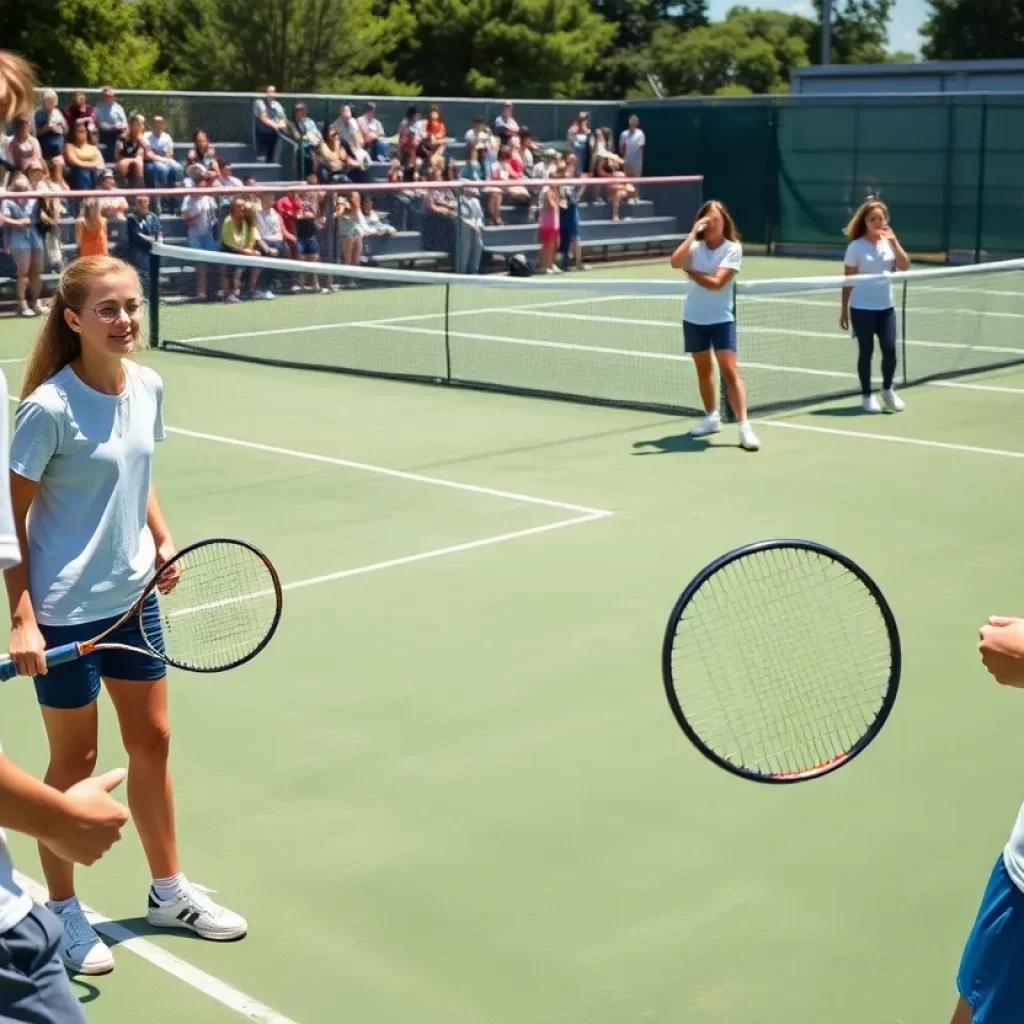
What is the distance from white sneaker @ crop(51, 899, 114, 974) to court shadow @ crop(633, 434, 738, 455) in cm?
797

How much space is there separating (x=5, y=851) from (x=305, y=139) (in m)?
25.6

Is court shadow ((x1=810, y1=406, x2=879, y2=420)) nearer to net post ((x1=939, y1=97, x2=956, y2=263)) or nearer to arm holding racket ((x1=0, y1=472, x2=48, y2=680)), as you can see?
arm holding racket ((x1=0, y1=472, x2=48, y2=680))

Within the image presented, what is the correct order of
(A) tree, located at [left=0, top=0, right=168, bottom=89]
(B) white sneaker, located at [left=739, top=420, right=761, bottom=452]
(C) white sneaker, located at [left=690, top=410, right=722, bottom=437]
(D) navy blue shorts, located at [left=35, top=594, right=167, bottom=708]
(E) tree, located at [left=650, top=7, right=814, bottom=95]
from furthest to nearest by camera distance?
(E) tree, located at [left=650, top=7, right=814, bottom=95] → (A) tree, located at [left=0, top=0, right=168, bottom=89] → (C) white sneaker, located at [left=690, top=410, right=722, bottom=437] → (B) white sneaker, located at [left=739, top=420, right=761, bottom=452] → (D) navy blue shorts, located at [left=35, top=594, right=167, bottom=708]

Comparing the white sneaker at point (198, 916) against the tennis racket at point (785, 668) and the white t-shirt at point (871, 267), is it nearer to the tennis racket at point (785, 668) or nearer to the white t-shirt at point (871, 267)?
the tennis racket at point (785, 668)

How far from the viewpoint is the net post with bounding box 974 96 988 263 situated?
1144 inches

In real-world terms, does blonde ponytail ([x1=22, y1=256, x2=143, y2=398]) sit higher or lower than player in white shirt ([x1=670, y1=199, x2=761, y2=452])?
higher

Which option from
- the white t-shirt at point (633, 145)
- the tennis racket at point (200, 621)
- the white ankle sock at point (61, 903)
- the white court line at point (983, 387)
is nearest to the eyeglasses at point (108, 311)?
the tennis racket at point (200, 621)

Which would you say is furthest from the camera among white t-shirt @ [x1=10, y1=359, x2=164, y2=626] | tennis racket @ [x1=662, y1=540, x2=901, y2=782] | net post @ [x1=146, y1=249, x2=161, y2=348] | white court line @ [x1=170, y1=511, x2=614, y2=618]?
net post @ [x1=146, y1=249, x2=161, y2=348]

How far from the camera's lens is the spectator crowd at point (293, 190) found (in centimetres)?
2072

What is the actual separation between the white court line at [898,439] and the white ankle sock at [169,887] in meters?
8.77

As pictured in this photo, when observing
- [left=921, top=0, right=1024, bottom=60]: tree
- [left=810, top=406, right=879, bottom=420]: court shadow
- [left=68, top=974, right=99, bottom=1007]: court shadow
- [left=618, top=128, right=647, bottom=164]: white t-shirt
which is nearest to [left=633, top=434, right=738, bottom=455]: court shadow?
[left=810, top=406, right=879, bottom=420]: court shadow

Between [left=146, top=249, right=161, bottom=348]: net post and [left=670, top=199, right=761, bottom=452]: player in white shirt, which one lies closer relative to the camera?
[left=670, top=199, right=761, bottom=452]: player in white shirt

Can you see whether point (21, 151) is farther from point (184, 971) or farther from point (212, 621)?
point (184, 971)

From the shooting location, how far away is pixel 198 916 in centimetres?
490
